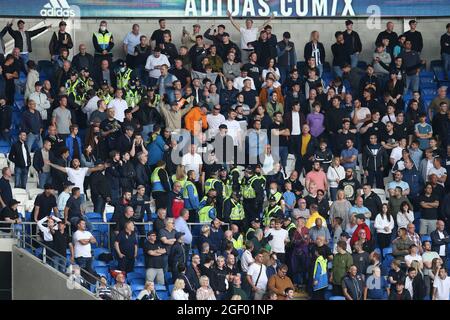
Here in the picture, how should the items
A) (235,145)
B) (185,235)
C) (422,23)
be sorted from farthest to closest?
(422,23), (235,145), (185,235)

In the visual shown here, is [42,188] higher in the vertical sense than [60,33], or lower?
lower

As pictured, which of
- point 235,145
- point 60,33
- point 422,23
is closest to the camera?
point 235,145

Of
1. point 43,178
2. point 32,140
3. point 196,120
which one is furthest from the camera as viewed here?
point 196,120

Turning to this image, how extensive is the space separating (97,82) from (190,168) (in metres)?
3.29

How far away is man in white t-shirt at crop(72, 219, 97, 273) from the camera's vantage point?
99.3 ft

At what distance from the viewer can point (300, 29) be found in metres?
37.5

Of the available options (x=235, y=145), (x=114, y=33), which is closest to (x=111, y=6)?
(x=114, y=33)

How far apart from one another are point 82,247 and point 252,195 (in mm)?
3311

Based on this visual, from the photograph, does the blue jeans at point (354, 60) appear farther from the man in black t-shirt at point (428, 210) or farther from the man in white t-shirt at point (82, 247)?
the man in white t-shirt at point (82, 247)

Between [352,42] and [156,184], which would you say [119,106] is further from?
[352,42]

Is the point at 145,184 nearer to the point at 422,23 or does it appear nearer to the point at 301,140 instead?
the point at 301,140

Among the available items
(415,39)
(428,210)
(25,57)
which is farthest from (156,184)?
(415,39)

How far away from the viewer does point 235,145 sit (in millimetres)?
32969

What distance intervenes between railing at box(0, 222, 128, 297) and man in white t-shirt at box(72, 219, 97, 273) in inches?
7.0
